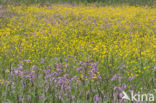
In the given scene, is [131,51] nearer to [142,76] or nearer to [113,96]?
[142,76]

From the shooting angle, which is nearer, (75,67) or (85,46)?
(75,67)

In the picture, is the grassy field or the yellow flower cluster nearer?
the grassy field

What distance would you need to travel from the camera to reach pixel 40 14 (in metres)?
12.8

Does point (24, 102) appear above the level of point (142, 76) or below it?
above

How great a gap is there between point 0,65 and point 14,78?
1.29 m

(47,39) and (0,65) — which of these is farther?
(47,39)

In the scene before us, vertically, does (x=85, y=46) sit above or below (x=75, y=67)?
below

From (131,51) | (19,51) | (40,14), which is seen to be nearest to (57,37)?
(19,51)

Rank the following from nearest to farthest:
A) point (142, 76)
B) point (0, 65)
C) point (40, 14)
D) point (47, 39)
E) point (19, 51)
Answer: point (142, 76) → point (0, 65) → point (19, 51) → point (47, 39) → point (40, 14)

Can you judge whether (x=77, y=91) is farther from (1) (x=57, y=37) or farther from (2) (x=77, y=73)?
(1) (x=57, y=37)

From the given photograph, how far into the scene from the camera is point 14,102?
3207 mm

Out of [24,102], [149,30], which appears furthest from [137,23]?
[24,102]

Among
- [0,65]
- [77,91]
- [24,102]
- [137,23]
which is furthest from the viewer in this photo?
[137,23]

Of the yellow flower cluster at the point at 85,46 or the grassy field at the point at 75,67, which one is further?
the yellow flower cluster at the point at 85,46
